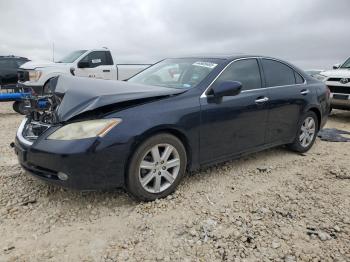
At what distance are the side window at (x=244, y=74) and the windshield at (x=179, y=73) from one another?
0.18m

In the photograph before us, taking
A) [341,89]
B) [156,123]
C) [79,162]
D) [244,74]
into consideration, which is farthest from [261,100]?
[341,89]

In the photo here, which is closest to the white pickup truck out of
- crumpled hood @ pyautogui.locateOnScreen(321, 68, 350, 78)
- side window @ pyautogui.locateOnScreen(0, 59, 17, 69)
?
→ side window @ pyautogui.locateOnScreen(0, 59, 17, 69)

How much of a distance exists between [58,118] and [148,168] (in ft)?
3.19

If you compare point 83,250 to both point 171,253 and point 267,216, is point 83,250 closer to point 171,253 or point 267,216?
point 171,253

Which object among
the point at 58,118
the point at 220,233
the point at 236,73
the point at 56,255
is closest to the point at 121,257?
the point at 56,255

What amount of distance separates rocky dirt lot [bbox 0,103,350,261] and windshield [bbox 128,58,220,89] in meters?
1.17

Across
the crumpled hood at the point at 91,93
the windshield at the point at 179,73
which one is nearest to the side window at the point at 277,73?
the windshield at the point at 179,73

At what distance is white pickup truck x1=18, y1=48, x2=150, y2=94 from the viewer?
9.52 m

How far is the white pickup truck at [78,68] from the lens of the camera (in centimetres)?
952

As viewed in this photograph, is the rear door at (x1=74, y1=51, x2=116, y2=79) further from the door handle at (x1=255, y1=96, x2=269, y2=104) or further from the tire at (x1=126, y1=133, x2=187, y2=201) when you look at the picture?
the tire at (x1=126, y1=133, x2=187, y2=201)

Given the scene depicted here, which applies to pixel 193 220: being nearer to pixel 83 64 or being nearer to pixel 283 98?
pixel 283 98

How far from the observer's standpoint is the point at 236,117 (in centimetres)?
388

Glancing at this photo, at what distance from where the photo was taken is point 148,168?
3.19 meters

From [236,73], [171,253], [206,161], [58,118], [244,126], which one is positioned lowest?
[171,253]
